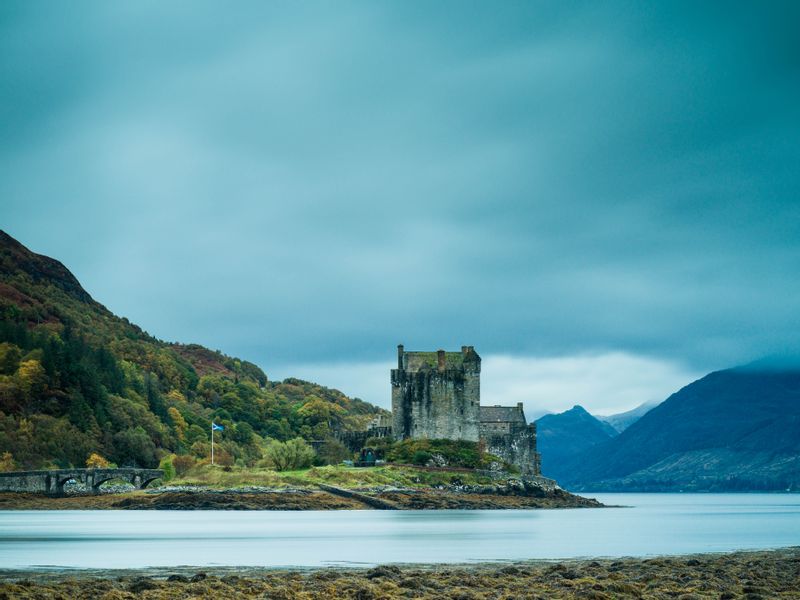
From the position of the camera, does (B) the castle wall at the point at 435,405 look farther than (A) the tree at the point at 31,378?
No

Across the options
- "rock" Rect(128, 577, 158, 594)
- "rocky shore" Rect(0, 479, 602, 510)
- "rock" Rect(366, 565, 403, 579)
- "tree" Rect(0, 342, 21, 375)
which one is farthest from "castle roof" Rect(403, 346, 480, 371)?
"rock" Rect(128, 577, 158, 594)

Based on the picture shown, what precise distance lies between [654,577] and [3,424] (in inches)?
3784

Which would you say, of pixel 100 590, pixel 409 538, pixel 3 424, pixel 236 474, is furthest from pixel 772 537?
pixel 3 424

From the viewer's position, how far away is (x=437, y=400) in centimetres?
10075

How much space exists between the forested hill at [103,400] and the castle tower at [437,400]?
24.2 feet

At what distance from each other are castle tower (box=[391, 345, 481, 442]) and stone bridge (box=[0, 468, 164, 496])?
27.2m

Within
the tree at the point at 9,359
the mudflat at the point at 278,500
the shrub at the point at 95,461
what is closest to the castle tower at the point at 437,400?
the mudflat at the point at 278,500

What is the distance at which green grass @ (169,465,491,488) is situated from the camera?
90.5 metres

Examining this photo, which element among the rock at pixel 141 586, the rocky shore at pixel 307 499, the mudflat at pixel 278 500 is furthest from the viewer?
the rocky shore at pixel 307 499

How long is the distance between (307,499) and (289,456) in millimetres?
8848

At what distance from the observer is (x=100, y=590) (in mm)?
29062

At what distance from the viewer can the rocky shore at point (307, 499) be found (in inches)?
3450

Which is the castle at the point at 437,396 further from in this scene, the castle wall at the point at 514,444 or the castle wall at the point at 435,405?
the castle wall at the point at 514,444

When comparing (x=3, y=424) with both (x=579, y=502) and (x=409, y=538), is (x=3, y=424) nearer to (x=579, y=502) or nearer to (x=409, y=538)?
(x=579, y=502)
